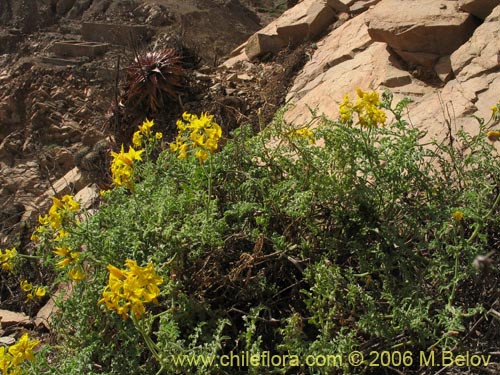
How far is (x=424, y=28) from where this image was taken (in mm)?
4793

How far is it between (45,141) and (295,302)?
19.1ft

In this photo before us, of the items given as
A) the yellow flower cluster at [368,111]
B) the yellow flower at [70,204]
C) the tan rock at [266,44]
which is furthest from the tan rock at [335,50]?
the yellow flower at [70,204]

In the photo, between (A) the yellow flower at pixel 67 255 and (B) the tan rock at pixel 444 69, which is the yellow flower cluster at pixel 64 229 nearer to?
(A) the yellow flower at pixel 67 255

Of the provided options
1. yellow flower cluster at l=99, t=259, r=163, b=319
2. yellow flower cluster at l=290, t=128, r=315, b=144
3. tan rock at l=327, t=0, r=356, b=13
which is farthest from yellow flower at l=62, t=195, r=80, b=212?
tan rock at l=327, t=0, r=356, b=13

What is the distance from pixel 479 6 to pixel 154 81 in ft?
10.5

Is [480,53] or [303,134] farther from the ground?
[303,134]

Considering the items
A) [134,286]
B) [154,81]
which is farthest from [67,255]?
[154,81]

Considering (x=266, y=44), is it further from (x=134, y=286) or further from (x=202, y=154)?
(x=134, y=286)

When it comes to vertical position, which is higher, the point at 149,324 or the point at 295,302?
the point at 149,324

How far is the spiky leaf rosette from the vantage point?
6.26 metres

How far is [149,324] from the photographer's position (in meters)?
2.52

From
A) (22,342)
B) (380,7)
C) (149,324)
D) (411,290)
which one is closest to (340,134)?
(411,290)

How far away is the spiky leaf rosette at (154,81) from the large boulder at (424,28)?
2.23 m

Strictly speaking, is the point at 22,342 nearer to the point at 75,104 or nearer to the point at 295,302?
the point at 295,302
